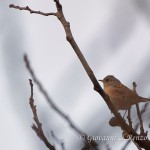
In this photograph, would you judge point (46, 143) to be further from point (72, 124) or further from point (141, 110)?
point (141, 110)

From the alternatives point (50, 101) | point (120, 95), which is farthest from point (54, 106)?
point (120, 95)

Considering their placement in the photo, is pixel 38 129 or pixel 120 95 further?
pixel 120 95

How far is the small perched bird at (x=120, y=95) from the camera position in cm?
349

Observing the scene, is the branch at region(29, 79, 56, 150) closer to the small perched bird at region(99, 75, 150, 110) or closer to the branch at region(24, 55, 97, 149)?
the branch at region(24, 55, 97, 149)

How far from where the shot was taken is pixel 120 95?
4137 mm

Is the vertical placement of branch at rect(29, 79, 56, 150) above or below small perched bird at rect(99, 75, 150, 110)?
above

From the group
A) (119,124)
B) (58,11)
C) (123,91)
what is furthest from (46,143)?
(123,91)

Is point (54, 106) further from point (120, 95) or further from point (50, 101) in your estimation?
point (120, 95)

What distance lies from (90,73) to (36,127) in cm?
69

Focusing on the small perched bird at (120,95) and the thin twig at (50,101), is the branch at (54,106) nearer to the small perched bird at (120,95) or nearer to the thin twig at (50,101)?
the thin twig at (50,101)

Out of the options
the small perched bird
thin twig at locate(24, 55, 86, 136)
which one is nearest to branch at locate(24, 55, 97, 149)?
thin twig at locate(24, 55, 86, 136)

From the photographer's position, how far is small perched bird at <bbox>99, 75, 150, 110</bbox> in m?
3.49

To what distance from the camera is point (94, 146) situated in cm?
242

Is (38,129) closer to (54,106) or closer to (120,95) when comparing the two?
(54,106)
